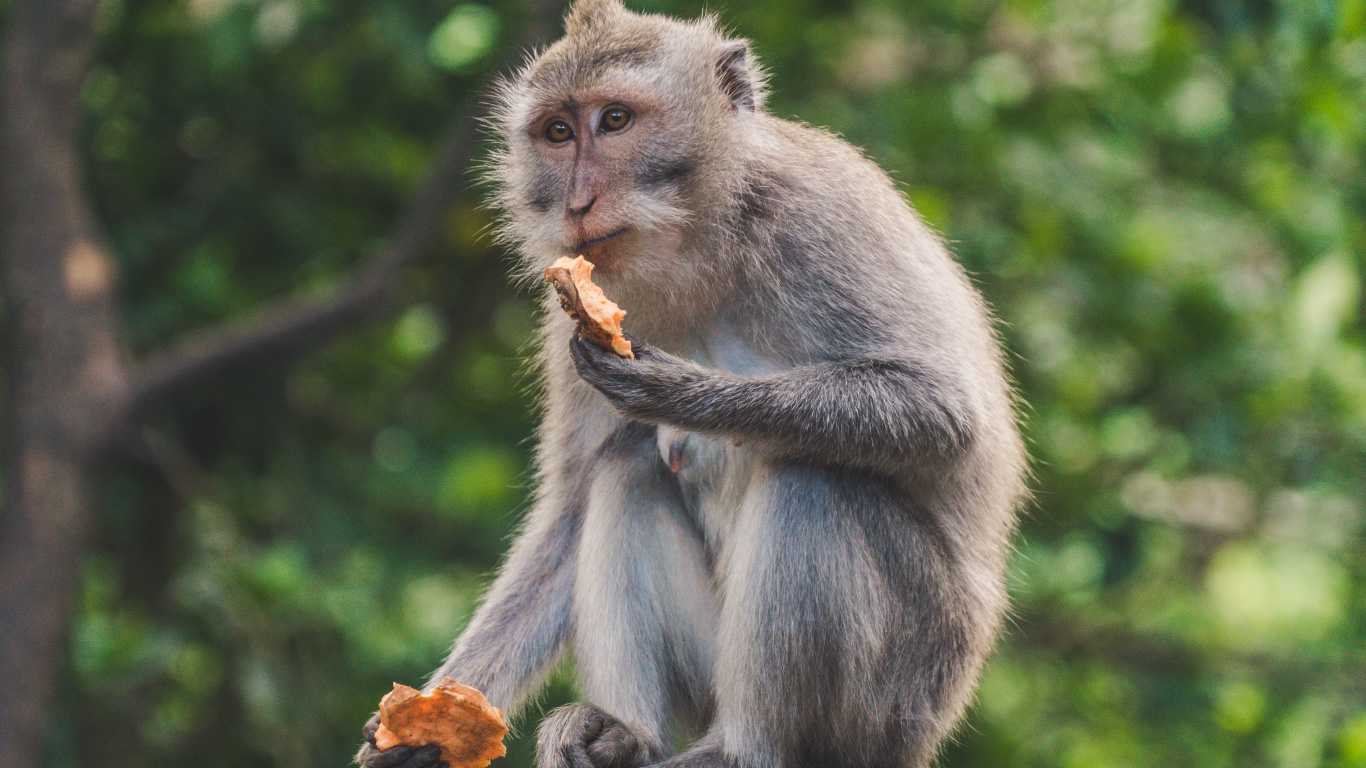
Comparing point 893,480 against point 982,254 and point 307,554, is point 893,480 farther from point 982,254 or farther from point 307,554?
point 307,554

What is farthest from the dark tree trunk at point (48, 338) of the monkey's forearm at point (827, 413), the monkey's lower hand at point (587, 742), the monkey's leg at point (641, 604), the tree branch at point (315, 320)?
the monkey's forearm at point (827, 413)

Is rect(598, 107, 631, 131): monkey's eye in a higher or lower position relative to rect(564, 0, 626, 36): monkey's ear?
lower

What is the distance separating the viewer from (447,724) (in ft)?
12.2

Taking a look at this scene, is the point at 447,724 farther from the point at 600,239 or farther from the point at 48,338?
the point at 48,338

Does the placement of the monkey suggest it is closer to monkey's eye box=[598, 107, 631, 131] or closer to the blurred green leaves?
monkey's eye box=[598, 107, 631, 131]

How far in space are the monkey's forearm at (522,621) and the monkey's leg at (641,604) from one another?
27 centimetres

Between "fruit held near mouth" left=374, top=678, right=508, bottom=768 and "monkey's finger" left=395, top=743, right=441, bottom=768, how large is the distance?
0.05ft

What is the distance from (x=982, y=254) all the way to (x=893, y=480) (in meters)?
3.06

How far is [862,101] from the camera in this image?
7848 millimetres

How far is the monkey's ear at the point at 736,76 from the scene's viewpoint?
443 centimetres

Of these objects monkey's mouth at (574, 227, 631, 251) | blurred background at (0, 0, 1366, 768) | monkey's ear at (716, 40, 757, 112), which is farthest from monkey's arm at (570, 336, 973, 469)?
blurred background at (0, 0, 1366, 768)

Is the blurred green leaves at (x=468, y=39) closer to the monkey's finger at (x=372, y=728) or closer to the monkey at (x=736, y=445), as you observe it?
the monkey at (x=736, y=445)

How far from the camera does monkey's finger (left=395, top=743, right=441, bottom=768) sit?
376 cm

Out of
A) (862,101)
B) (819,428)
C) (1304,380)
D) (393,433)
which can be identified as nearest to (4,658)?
(393,433)
